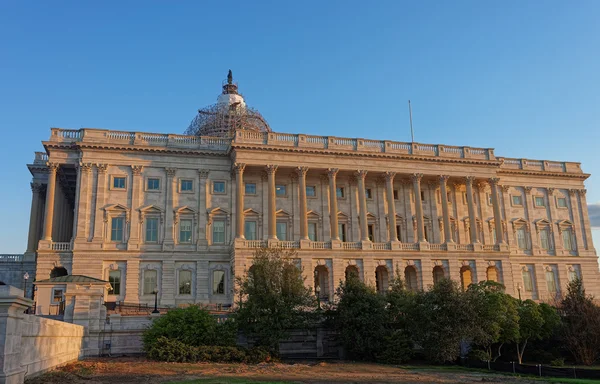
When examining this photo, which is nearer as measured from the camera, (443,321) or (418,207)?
(443,321)

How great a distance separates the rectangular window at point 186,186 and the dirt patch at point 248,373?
24.5m

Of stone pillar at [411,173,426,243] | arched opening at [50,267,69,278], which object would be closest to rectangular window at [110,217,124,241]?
arched opening at [50,267,69,278]

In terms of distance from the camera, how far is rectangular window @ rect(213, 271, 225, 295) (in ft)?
168

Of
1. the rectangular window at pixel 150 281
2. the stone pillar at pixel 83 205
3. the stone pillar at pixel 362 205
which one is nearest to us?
the stone pillar at pixel 83 205

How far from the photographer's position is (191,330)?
104ft

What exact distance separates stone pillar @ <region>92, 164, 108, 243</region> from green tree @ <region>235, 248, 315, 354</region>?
2020 centimetres

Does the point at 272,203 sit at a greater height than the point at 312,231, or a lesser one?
greater

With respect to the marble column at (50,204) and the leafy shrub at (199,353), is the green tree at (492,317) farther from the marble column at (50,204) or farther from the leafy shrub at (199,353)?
the marble column at (50,204)

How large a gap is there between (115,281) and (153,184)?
9629 mm

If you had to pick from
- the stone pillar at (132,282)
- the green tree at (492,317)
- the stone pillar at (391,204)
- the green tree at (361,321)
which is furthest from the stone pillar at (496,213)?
the stone pillar at (132,282)

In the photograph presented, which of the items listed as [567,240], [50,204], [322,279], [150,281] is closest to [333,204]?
[322,279]

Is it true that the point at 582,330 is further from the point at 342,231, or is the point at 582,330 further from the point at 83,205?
the point at 83,205

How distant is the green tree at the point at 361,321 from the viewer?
1346 inches

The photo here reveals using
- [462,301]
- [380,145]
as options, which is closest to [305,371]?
[462,301]
